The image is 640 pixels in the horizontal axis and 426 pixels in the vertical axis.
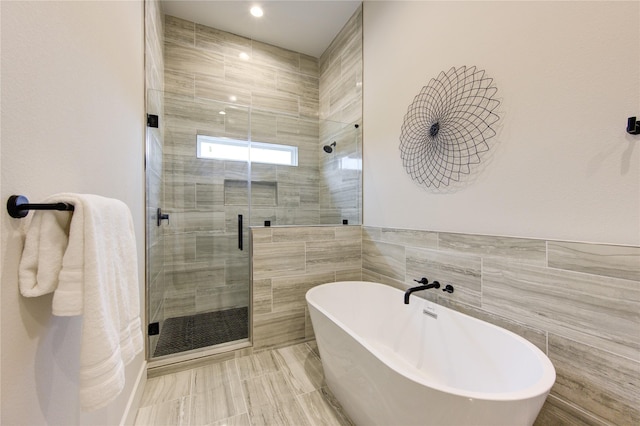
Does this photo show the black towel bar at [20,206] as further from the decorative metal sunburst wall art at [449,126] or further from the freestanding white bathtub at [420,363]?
the decorative metal sunburst wall art at [449,126]

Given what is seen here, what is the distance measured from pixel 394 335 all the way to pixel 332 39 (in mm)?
3268

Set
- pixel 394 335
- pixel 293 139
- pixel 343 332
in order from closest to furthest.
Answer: pixel 343 332 < pixel 394 335 < pixel 293 139

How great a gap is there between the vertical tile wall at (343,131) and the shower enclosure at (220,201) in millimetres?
15

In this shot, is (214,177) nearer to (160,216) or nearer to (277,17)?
(160,216)

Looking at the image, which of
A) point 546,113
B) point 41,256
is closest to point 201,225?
point 41,256

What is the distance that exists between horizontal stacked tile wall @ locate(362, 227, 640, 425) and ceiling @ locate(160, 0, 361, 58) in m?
2.62

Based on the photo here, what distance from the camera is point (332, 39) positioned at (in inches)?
119

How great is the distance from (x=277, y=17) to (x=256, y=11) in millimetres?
220

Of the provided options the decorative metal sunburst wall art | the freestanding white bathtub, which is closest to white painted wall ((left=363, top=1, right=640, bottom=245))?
the decorative metal sunburst wall art

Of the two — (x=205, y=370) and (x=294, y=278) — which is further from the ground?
(x=294, y=278)

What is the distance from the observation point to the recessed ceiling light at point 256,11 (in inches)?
100

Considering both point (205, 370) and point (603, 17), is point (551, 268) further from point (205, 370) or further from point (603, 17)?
point (205, 370)

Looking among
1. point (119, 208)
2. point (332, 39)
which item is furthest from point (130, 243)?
point (332, 39)

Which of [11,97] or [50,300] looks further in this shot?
[50,300]
